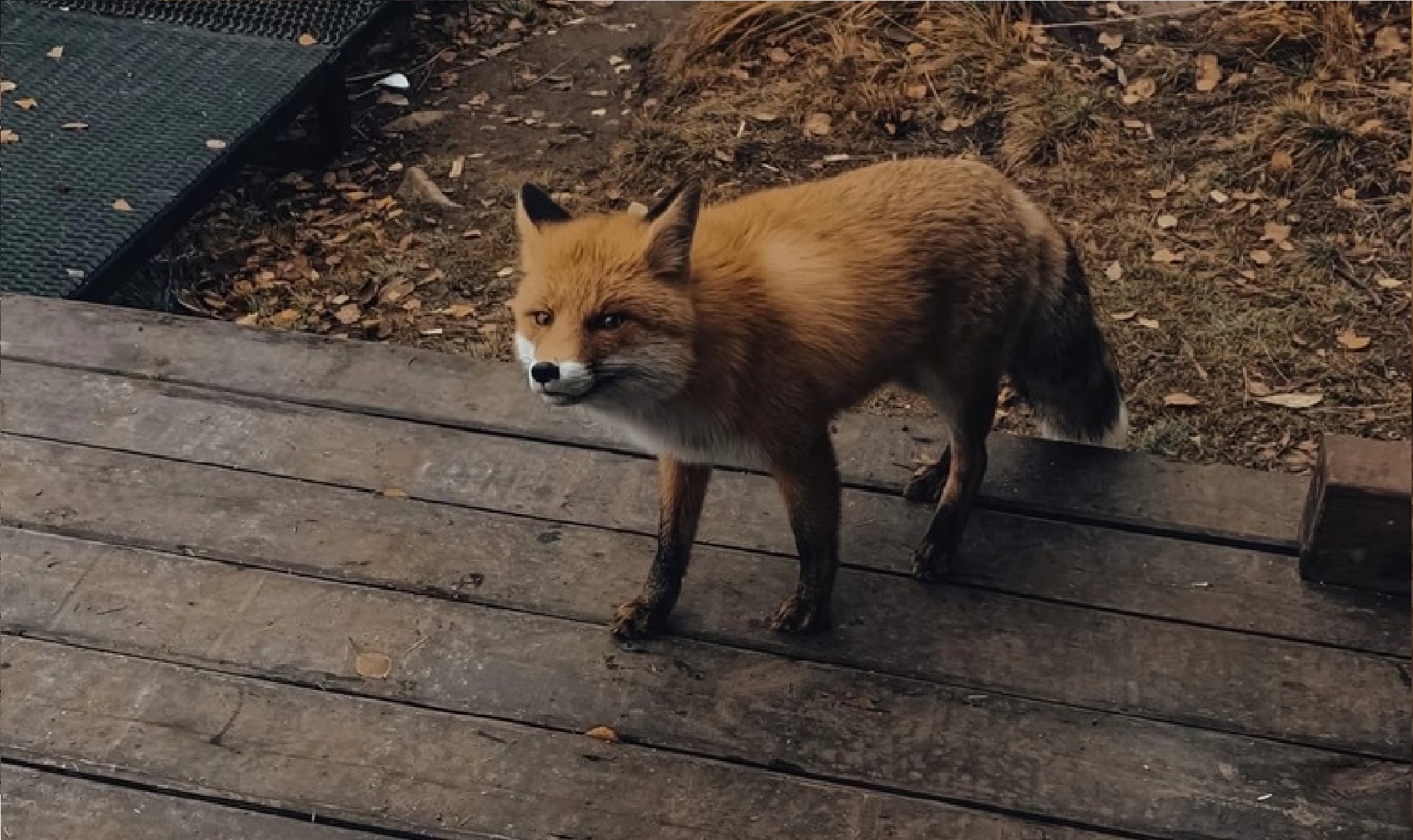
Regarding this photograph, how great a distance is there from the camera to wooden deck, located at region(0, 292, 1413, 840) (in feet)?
8.63

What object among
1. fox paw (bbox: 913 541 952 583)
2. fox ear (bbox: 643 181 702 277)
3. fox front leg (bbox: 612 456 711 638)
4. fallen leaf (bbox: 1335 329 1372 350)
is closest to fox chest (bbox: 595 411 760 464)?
fox front leg (bbox: 612 456 711 638)

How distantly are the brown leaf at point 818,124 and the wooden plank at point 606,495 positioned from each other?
8.04 feet

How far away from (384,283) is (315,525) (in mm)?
1882

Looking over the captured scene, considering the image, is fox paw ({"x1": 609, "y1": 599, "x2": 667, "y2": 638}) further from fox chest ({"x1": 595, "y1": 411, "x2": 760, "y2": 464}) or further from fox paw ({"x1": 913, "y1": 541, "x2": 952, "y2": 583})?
fox paw ({"x1": 913, "y1": 541, "x2": 952, "y2": 583})

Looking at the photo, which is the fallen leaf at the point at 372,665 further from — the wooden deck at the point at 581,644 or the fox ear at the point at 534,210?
the fox ear at the point at 534,210

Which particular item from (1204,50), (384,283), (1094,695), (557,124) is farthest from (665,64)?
(1094,695)

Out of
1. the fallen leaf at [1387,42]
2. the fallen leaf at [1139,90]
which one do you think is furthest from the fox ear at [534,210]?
the fallen leaf at [1387,42]

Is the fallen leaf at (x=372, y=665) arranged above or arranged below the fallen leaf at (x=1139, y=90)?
above

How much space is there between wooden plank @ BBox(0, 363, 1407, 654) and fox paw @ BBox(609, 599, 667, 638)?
31 cm

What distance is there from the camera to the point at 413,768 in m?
2.69

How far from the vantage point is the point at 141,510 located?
128 inches

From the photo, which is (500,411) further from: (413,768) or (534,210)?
(413,768)

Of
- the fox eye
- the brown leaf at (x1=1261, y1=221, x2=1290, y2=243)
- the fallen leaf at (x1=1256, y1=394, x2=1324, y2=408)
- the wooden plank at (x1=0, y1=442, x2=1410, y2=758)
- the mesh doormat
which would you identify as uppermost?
the fox eye

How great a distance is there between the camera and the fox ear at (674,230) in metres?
2.61
